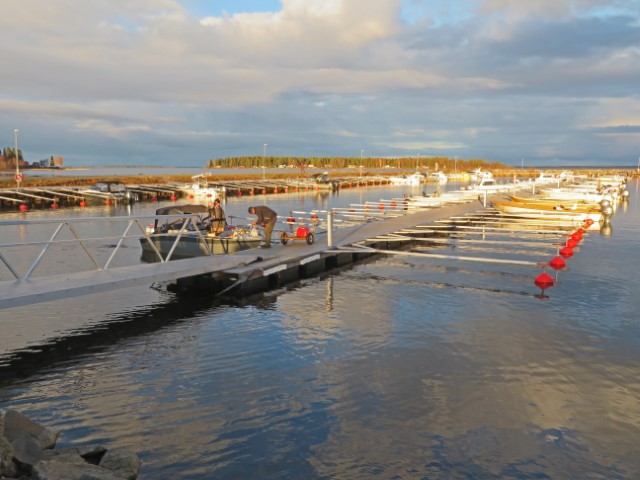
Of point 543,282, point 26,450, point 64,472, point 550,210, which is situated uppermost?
point 550,210

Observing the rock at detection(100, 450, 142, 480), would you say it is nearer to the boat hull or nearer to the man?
the boat hull

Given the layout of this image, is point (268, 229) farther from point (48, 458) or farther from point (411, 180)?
point (411, 180)

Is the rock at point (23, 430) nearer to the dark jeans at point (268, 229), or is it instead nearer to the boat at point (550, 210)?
the dark jeans at point (268, 229)

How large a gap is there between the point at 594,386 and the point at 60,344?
1325cm

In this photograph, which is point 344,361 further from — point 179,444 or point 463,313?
point 463,313

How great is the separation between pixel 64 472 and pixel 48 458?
110 cm

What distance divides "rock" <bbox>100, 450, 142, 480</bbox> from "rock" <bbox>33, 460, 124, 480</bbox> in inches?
31.5

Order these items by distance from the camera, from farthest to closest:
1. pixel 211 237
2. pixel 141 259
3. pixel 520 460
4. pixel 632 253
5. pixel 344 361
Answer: pixel 632 253 → pixel 141 259 → pixel 211 237 → pixel 344 361 → pixel 520 460

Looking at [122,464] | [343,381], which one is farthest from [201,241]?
[122,464]

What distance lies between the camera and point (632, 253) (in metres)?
29.6

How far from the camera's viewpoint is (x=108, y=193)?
65.1 metres

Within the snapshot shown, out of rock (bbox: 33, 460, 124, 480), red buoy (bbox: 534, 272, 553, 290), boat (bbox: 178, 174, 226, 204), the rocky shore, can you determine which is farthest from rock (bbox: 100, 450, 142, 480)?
boat (bbox: 178, 174, 226, 204)

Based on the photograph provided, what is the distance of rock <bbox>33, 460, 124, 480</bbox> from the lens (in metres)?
6.54

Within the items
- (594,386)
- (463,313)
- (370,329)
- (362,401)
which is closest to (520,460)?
(362,401)
